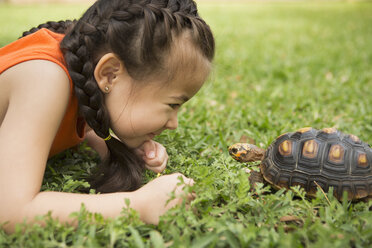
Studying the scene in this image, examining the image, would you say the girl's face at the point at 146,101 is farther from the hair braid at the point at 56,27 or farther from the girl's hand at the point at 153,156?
the hair braid at the point at 56,27

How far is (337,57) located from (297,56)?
59cm

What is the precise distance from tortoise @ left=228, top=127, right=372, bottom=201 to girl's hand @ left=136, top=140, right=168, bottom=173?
0.56m

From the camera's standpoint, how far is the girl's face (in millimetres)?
1726

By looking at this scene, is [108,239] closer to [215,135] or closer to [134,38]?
[134,38]

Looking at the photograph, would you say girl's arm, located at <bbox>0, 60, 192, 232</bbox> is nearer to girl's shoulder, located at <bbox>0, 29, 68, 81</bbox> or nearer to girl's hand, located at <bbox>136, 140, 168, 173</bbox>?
girl's shoulder, located at <bbox>0, 29, 68, 81</bbox>

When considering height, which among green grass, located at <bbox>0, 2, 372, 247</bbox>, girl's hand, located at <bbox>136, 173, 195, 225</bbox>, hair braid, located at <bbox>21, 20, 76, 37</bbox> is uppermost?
hair braid, located at <bbox>21, 20, 76, 37</bbox>

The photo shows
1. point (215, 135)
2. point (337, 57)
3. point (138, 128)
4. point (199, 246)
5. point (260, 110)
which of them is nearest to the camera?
point (199, 246)

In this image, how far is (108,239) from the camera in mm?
1463

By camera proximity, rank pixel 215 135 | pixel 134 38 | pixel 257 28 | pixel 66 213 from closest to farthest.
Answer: pixel 66 213 < pixel 134 38 < pixel 215 135 < pixel 257 28

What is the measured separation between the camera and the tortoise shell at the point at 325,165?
1766 mm

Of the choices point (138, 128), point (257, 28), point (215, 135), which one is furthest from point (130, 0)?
point (257, 28)

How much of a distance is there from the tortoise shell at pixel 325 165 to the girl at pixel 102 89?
1.73ft

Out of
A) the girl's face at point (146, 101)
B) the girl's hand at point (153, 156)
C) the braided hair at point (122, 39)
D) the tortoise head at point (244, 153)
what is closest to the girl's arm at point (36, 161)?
the braided hair at point (122, 39)

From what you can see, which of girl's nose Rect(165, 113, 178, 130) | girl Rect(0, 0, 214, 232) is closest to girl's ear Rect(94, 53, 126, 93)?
girl Rect(0, 0, 214, 232)
